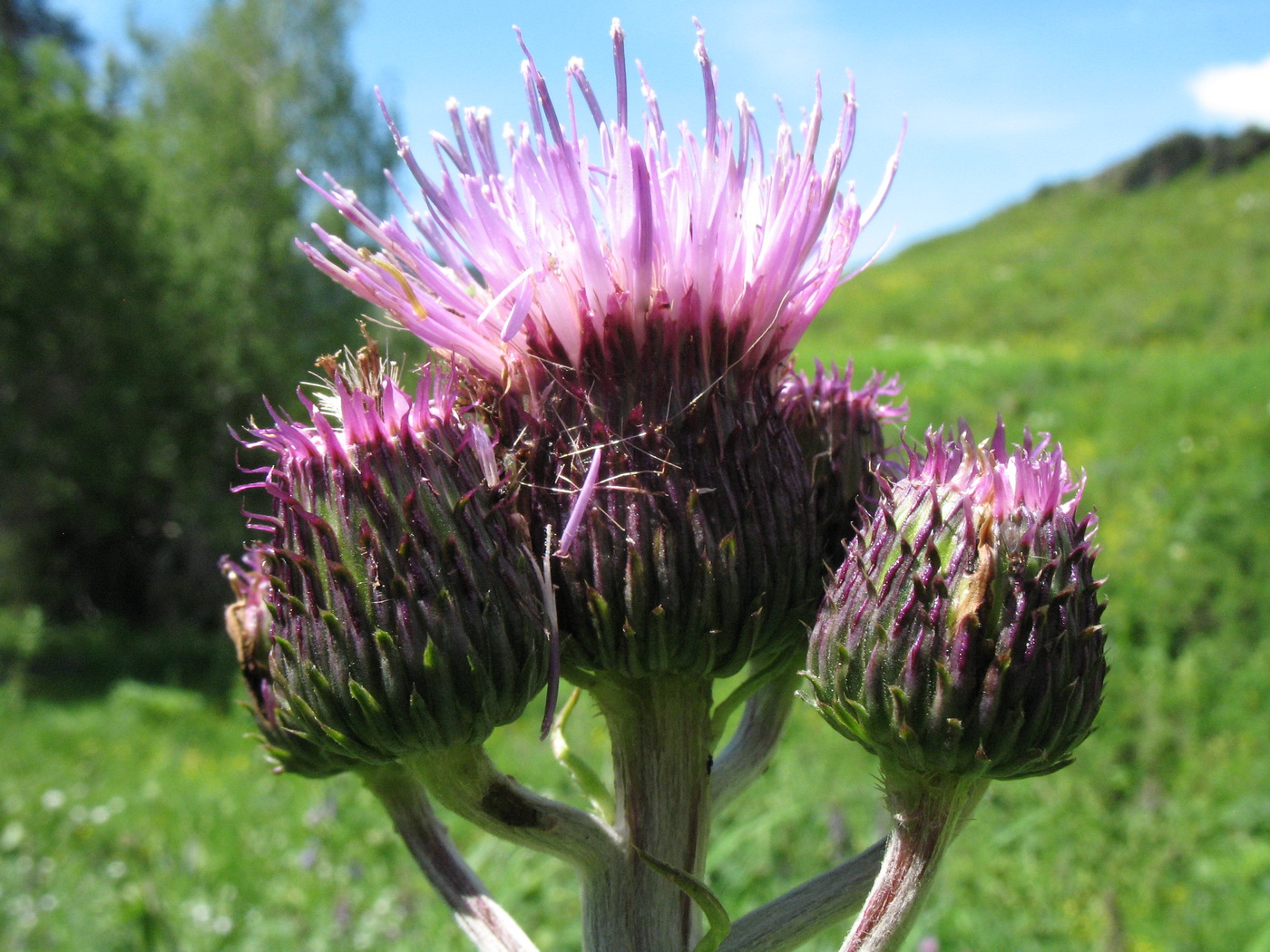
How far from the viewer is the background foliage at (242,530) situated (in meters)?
5.68

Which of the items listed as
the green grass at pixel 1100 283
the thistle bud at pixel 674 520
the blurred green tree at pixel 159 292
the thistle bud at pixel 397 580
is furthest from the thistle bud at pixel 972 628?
the green grass at pixel 1100 283

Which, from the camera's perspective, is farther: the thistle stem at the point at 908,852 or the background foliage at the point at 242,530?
the background foliage at the point at 242,530

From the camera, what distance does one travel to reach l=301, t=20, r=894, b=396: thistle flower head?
1691 millimetres

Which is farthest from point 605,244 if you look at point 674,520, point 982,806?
point 982,806

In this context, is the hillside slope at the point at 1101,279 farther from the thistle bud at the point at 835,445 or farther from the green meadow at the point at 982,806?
the thistle bud at the point at 835,445

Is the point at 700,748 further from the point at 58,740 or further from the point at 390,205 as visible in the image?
the point at 390,205

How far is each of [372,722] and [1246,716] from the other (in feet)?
31.6

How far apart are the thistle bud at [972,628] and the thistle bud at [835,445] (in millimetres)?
231

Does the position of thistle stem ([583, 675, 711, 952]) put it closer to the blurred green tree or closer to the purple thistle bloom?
the purple thistle bloom

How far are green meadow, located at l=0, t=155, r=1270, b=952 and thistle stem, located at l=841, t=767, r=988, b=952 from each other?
0.96 metres

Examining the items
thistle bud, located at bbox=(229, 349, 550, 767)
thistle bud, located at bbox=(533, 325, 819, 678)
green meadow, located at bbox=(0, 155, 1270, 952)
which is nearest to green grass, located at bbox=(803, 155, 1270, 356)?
green meadow, located at bbox=(0, 155, 1270, 952)

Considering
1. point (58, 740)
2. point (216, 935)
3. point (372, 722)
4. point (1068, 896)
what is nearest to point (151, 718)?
point (58, 740)

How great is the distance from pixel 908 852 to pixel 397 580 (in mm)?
911

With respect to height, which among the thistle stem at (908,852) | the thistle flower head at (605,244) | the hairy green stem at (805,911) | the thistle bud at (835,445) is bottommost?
the hairy green stem at (805,911)
